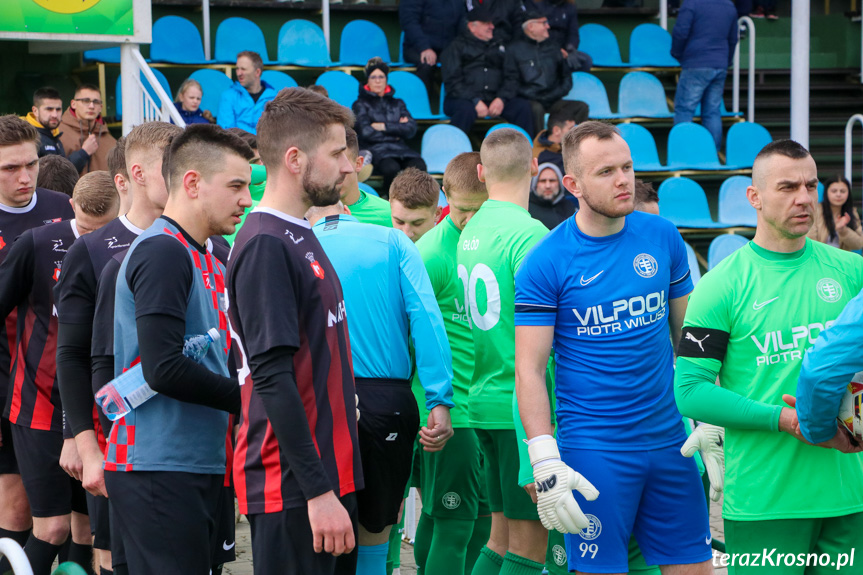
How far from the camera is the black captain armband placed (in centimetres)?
359

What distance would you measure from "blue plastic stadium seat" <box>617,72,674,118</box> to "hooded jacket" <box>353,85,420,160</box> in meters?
3.58

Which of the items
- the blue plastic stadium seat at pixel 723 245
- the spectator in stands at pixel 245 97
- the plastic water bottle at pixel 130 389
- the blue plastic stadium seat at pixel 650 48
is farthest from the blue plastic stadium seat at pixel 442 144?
the plastic water bottle at pixel 130 389

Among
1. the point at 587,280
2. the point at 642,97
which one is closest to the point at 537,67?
the point at 642,97

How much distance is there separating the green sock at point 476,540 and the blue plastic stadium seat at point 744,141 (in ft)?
29.7

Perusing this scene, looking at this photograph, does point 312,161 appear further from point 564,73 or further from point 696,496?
point 564,73

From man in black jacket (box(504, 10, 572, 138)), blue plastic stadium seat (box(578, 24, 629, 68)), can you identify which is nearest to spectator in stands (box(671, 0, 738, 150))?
blue plastic stadium seat (box(578, 24, 629, 68))

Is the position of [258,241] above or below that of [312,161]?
below

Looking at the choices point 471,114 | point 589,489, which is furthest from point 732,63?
point 589,489

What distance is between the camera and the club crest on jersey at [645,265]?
12.1 ft

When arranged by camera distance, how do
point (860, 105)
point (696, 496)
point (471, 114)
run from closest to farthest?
point (696, 496) < point (471, 114) < point (860, 105)

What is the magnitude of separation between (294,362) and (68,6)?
725 cm

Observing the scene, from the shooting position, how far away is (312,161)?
10.1 ft

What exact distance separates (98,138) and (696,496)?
302 inches

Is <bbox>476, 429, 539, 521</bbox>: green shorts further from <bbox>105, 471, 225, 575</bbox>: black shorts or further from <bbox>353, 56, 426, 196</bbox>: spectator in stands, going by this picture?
<bbox>353, 56, 426, 196</bbox>: spectator in stands
